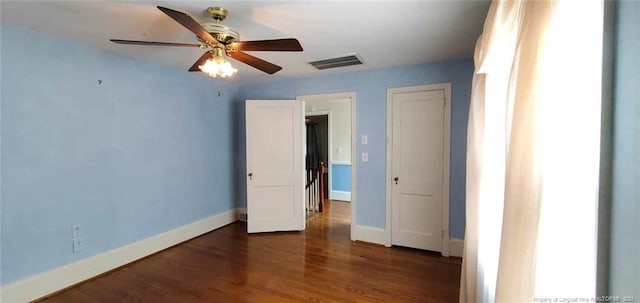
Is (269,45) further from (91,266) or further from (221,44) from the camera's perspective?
(91,266)

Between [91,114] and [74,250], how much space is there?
130cm

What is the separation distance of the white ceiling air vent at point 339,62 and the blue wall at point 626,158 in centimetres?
215

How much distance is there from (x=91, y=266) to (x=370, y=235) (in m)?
3.03

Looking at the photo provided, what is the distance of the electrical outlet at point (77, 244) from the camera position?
2426 millimetres

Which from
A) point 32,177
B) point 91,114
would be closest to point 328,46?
point 91,114

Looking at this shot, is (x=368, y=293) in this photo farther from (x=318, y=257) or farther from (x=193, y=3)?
(x=193, y=3)

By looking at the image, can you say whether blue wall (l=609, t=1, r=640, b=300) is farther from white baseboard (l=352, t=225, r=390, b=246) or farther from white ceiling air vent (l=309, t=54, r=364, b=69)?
white baseboard (l=352, t=225, r=390, b=246)

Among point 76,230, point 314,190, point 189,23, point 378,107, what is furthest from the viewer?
point 314,190

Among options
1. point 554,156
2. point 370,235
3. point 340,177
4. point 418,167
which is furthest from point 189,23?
point 340,177

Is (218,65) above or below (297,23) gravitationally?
below

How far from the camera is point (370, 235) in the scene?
3.41 meters

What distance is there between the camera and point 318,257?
2951mm

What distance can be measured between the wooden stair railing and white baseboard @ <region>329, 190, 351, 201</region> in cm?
95

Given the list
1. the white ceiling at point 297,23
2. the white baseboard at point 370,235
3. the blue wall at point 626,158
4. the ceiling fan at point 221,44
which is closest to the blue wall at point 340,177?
the white baseboard at point 370,235
